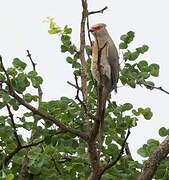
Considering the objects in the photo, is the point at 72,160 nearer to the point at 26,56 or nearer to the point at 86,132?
the point at 86,132

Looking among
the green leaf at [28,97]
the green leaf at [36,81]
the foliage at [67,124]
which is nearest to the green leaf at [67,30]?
the foliage at [67,124]

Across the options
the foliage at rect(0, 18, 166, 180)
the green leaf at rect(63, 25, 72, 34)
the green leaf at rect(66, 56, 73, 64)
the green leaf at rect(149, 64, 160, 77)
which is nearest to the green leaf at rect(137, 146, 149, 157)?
the foliage at rect(0, 18, 166, 180)

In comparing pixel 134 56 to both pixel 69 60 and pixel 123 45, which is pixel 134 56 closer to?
pixel 123 45

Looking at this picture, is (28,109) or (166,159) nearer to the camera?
(28,109)

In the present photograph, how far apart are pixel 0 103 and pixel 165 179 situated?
48.0 inches

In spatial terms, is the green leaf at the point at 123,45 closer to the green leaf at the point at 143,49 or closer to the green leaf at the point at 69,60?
the green leaf at the point at 143,49

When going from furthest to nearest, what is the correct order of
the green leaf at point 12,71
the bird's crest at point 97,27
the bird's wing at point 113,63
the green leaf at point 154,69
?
1. the bird's crest at point 97,27
2. the bird's wing at point 113,63
3. the green leaf at point 154,69
4. the green leaf at point 12,71

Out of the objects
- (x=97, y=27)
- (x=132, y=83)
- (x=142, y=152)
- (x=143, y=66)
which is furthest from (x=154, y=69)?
(x=97, y=27)

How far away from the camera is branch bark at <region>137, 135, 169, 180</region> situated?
2.30 m

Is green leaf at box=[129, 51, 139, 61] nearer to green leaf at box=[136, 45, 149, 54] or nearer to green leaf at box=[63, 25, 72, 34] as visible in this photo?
green leaf at box=[136, 45, 149, 54]

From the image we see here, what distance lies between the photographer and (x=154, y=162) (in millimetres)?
2311

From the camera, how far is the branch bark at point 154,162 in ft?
7.56

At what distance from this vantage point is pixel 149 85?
249cm

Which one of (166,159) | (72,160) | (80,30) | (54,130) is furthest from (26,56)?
(166,159)
